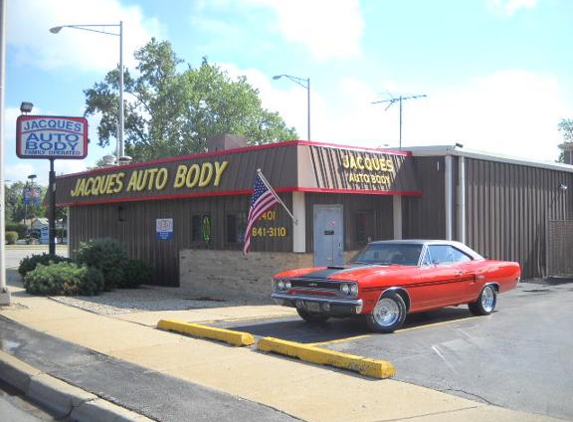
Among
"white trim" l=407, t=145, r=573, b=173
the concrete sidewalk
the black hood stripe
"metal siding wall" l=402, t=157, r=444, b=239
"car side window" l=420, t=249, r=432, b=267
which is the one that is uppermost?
"white trim" l=407, t=145, r=573, b=173

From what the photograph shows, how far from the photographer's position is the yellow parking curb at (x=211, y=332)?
8594 millimetres

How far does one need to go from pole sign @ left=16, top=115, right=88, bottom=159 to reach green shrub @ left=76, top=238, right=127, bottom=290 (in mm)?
2793

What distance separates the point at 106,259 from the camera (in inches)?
657

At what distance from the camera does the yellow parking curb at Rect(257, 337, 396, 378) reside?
673cm

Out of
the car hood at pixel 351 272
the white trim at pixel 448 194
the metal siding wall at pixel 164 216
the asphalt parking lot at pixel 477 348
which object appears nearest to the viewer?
the asphalt parking lot at pixel 477 348

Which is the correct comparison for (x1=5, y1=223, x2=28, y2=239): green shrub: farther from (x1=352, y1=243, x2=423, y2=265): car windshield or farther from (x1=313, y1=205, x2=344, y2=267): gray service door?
(x1=352, y1=243, x2=423, y2=265): car windshield

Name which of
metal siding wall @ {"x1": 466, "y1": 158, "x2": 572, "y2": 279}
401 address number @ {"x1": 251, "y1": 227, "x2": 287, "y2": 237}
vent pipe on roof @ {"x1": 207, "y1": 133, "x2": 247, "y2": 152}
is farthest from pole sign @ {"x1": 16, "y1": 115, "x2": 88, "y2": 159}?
metal siding wall @ {"x1": 466, "y1": 158, "x2": 572, "y2": 279}

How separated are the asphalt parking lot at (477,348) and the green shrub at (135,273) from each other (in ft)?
23.3

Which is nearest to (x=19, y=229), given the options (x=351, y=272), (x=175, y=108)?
(x=175, y=108)

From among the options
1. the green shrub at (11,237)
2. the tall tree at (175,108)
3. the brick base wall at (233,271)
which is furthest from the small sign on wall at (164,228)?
the green shrub at (11,237)

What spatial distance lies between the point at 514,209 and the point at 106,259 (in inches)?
492

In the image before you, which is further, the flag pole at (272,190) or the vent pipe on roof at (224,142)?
the vent pipe on roof at (224,142)

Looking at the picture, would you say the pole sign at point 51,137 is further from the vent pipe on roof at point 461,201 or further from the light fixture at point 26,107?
the vent pipe on roof at point 461,201

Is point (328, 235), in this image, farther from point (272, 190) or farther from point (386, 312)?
point (386, 312)
